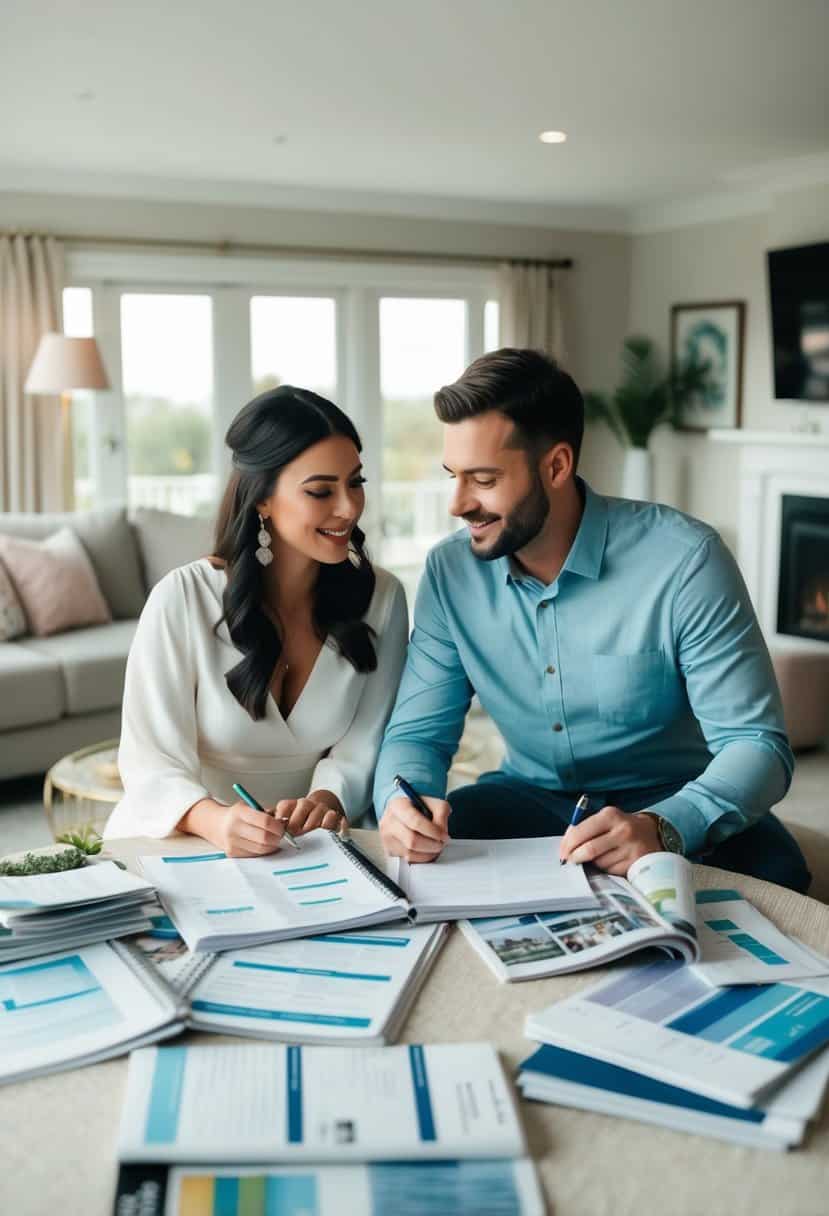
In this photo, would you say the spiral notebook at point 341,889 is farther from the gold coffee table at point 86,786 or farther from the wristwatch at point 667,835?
the gold coffee table at point 86,786

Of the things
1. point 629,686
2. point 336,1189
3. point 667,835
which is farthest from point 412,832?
point 336,1189

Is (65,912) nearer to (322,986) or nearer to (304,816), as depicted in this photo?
(322,986)

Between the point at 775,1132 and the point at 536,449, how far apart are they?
119 centimetres

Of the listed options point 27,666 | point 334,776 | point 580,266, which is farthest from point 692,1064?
point 580,266

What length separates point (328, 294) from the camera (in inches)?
269

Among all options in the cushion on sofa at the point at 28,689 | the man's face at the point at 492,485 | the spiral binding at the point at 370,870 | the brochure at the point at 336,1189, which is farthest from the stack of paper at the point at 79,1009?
the cushion on sofa at the point at 28,689

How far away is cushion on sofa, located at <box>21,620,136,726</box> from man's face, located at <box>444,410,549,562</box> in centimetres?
274

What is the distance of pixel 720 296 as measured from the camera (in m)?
6.83

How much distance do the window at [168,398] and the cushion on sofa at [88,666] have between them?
201cm

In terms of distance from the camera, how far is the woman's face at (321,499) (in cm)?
201

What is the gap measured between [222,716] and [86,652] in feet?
8.34

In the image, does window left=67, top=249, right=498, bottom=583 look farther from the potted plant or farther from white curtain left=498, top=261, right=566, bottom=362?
the potted plant

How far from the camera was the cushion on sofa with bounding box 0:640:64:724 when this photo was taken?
13.8 ft

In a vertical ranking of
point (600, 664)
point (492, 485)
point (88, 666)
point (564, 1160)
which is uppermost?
point (492, 485)
